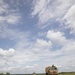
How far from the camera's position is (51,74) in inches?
1801

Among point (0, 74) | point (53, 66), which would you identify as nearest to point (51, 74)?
point (53, 66)

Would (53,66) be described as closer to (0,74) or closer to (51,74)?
(51,74)

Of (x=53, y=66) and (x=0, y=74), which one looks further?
(x=0, y=74)

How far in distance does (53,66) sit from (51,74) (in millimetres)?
2427

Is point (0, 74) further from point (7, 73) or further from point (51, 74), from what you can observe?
point (51, 74)

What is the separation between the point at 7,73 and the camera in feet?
286

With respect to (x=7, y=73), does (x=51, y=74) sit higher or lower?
lower

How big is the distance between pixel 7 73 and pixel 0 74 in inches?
154

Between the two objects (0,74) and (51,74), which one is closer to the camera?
(51,74)

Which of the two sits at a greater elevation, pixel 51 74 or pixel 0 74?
pixel 0 74

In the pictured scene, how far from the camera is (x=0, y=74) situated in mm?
84688

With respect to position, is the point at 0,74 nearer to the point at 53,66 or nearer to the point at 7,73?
the point at 7,73

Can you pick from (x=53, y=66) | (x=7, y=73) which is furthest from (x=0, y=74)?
(x=53, y=66)
